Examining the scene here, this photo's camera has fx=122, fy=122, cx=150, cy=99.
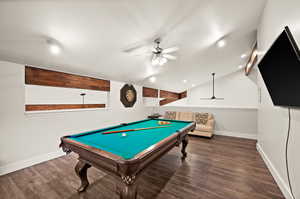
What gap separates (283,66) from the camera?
1296 mm

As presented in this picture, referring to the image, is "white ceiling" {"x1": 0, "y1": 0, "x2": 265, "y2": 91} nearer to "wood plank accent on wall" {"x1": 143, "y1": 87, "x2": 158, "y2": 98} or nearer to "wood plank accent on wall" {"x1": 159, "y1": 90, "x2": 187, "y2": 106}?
"wood plank accent on wall" {"x1": 143, "y1": 87, "x2": 158, "y2": 98}

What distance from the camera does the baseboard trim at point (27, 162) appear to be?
215cm

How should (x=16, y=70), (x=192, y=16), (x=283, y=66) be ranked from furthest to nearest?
(x=16, y=70) → (x=192, y=16) → (x=283, y=66)

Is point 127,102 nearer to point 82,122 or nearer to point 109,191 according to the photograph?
point 82,122

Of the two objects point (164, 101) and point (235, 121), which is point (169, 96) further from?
point (235, 121)

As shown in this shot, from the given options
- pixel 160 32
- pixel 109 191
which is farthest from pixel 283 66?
pixel 109 191

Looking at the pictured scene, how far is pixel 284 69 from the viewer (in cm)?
129

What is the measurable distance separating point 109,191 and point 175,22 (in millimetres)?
2932

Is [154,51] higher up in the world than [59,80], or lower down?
higher up

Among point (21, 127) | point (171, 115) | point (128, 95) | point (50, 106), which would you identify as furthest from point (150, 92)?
point (21, 127)

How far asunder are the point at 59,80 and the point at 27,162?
1.78m

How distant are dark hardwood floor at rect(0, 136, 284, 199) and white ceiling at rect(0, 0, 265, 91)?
2109 mm

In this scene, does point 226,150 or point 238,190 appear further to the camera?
point 226,150

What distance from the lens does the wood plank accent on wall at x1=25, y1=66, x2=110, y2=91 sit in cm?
250
